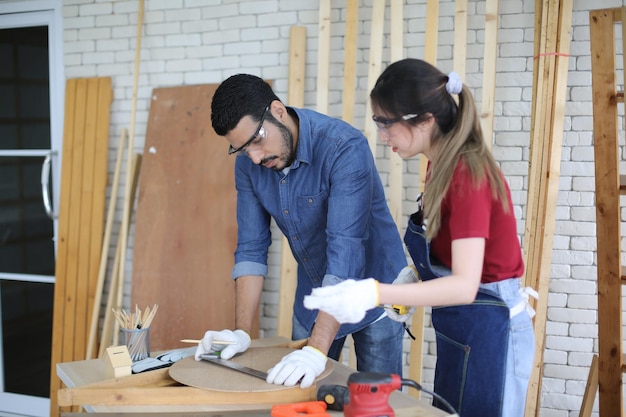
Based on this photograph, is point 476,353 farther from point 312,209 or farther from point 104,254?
point 104,254

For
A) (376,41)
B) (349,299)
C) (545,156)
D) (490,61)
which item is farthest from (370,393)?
(376,41)

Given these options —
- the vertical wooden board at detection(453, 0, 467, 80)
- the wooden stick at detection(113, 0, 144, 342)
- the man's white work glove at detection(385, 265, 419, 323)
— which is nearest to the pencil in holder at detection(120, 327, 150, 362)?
the man's white work glove at detection(385, 265, 419, 323)

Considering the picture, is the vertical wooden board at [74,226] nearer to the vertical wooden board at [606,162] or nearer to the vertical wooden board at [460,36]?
the vertical wooden board at [460,36]

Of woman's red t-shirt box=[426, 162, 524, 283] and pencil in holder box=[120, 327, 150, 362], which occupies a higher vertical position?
woman's red t-shirt box=[426, 162, 524, 283]

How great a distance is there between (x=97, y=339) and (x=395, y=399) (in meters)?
2.69

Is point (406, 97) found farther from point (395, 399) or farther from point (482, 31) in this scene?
point (482, 31)

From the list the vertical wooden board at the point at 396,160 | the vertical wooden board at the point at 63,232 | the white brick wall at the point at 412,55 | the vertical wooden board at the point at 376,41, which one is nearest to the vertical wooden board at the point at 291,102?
the white brick wall at the point at 412,55

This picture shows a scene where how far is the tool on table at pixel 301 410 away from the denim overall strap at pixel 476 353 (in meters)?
0.39

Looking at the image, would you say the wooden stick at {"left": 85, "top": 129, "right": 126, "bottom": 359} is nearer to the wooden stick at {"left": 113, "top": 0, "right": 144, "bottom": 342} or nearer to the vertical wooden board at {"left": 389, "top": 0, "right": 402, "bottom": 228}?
the wooden stick at {"left": 113, "top": 0, "right": 144, "bottom": 342}

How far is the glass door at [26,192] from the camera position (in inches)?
159

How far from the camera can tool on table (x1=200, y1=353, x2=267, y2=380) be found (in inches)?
66.1

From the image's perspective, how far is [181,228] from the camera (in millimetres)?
3592

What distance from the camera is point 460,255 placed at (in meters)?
1.43

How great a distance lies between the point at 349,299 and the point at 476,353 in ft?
1.39
